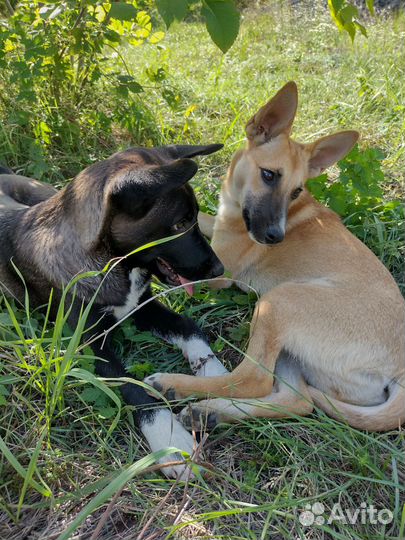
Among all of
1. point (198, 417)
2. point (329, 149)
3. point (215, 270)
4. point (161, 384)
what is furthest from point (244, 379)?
point (329, 149)

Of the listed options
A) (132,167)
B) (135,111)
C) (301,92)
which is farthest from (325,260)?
(301,92)

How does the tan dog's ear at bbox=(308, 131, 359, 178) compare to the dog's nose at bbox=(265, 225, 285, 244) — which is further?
the tan dog's ear at bbox=(308, 131, 359, 178)

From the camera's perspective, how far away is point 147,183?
7.21 ft

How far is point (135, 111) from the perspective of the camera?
14.9ft

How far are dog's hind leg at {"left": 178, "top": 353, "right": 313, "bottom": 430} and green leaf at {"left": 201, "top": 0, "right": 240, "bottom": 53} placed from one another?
1.54 metres

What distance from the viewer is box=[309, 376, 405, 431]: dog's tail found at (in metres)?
2.34

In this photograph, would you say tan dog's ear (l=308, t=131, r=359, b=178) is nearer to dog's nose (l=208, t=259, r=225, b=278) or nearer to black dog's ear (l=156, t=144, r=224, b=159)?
black dog's ear (l=156, t=144, r=224, b=159)

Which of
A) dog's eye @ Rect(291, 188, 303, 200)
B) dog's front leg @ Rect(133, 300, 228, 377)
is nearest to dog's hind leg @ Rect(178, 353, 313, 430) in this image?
dog's front leg @ Rect(133, 300, 228, 377)

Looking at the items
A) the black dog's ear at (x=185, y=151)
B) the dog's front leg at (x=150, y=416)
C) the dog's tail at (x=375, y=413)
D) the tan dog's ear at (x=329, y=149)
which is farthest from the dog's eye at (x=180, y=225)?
the tan dog's ear at (x=329, y=149)

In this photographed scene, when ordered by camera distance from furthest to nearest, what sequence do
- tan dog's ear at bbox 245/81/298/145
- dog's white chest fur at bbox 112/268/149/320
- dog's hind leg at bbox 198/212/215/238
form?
dog's hind leg at bbox 198/212/215/238, tan dog's ear at bbox 245/81/298/145, dog's white chest fur at bbox 112/268/149/320

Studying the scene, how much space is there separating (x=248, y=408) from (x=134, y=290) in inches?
33.7

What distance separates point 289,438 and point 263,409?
0.57 feet

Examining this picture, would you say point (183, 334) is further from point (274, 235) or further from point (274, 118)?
point (274, 118)

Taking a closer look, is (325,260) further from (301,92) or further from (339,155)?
(301,92)
